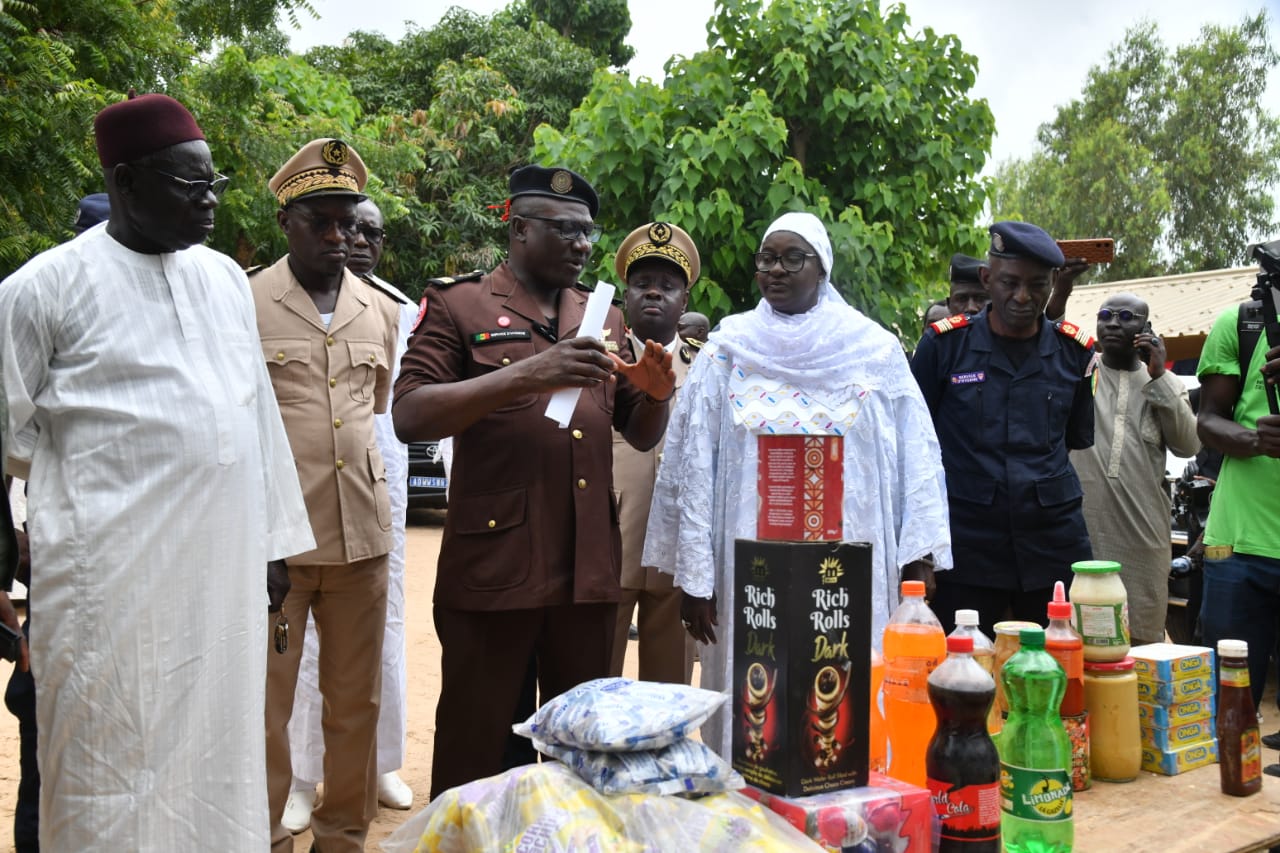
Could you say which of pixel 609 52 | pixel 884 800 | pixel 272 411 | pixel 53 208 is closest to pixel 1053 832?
pixel 884 800

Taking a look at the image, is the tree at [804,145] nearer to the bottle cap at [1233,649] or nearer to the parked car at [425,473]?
the parked car at [425,473]

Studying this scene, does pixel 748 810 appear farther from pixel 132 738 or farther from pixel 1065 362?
pixel 1065 362

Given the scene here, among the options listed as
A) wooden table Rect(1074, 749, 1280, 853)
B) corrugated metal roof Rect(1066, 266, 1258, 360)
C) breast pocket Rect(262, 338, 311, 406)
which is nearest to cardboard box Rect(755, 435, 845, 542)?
wooden table Rect(1074, 749, 1280, 853)

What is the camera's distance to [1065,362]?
416 centimetres

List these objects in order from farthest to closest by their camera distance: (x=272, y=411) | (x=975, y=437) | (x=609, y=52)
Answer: (x=609, y=52) < (x=975, y=437) < (x=272, y=411)

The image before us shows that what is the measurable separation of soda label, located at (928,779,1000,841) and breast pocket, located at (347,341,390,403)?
2.37 m

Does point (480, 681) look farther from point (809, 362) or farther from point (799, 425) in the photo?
point (809, 362)

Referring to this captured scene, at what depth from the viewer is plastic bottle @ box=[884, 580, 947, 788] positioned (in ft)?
8.34

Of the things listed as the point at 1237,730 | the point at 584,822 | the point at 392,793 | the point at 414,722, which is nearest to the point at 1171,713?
the point at 1237,730

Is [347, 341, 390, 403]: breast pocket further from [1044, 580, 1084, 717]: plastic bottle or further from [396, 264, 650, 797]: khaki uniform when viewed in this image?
[1044, 580, 1084, 717]: plastic bottle

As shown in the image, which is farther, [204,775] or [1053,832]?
[204,775]

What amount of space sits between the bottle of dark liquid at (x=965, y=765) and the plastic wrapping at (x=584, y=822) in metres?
0.35

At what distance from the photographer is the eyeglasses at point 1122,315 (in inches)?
210

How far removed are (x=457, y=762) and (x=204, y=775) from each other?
68cm
